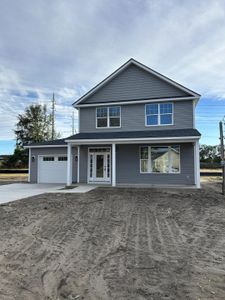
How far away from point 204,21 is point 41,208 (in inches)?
437

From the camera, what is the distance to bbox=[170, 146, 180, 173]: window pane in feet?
51.8

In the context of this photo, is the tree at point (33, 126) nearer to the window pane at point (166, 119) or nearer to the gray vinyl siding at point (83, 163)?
the gray vinyl siding at point (83, 163)

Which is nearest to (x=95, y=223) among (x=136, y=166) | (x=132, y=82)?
(x=136, y=166)

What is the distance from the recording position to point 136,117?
55.3 feet

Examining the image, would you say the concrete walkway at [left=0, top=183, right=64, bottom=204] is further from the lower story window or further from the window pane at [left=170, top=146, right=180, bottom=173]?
the window pane at [left=170, top=146, right=180, bottom=173]

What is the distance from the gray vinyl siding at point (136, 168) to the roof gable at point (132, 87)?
11.5ft

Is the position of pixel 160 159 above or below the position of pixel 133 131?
below

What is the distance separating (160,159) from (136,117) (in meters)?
3.37

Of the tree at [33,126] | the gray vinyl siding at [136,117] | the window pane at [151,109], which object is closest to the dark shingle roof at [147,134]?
the gray vinyl siding at [136,117]

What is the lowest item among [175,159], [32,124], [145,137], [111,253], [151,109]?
[111,253]

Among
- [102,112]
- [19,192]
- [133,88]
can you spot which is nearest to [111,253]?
[19,192]

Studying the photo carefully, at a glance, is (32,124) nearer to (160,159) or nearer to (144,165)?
(144,165)

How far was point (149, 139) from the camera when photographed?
14305 mm

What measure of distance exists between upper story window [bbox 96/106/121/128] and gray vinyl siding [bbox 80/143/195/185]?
5.80ft
